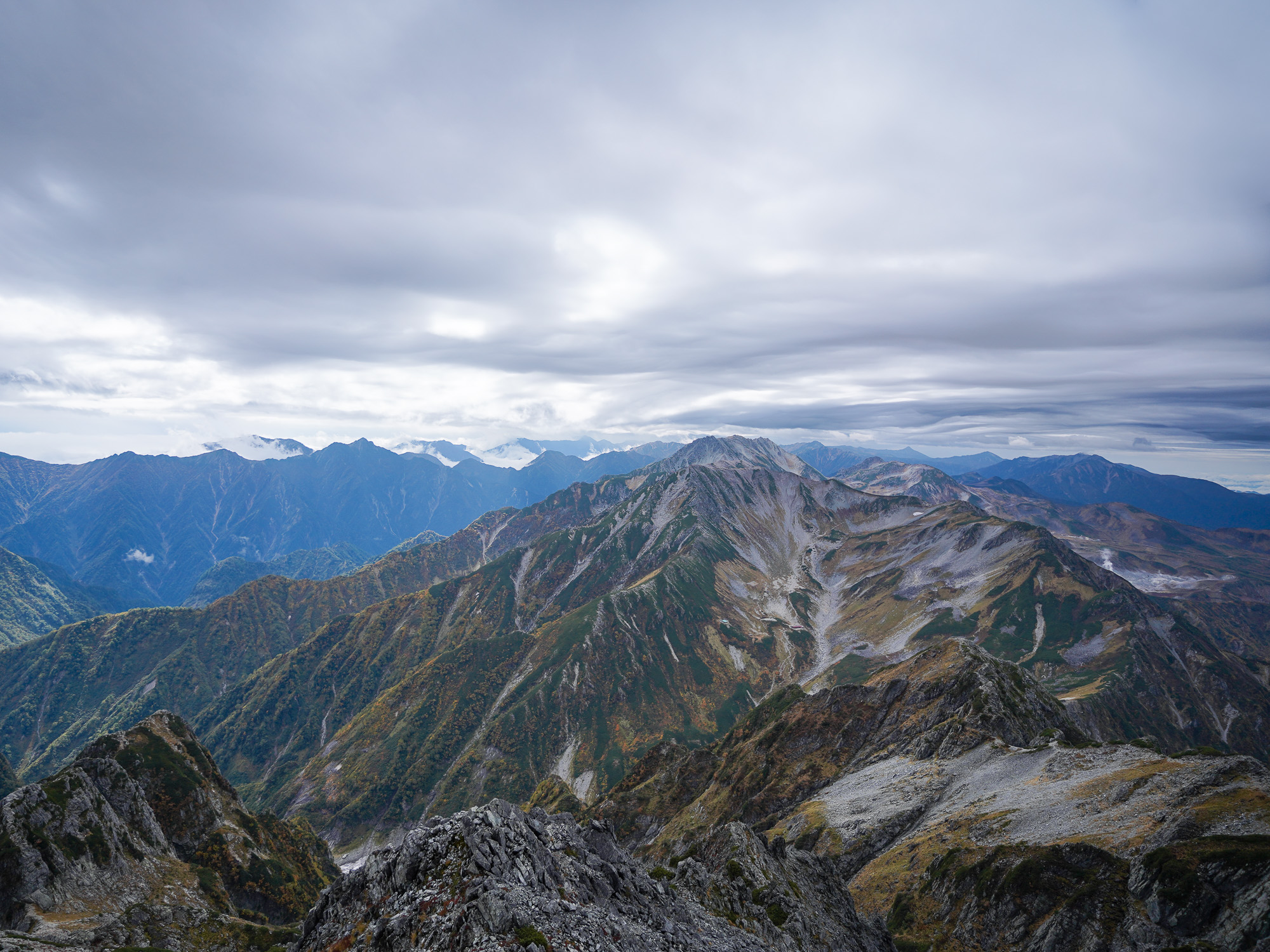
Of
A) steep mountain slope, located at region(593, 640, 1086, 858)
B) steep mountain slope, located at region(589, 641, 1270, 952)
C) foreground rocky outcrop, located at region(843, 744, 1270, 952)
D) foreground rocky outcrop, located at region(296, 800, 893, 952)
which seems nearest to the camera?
foreground rocky outcrop, located at region(296, 800, 893, 952)

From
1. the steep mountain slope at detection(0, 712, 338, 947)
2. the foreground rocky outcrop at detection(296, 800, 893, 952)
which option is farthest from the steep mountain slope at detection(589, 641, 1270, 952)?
the steep mountain slope at detection(0, 712, 338, 947)

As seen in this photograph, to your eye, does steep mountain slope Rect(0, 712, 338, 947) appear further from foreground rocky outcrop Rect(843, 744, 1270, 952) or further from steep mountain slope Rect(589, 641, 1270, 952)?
foreground rocky outcrop Rect(843, 744, 1270, 952)

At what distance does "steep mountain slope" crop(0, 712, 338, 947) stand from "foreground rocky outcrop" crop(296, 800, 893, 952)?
5285 centimetres

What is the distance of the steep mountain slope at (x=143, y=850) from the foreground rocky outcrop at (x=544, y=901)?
52.8 metres

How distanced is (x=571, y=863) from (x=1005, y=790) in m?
68.5

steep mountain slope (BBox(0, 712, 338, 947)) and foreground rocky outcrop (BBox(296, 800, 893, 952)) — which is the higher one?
foreground rocky outcrop (BBox(296, 800, 893, 952))

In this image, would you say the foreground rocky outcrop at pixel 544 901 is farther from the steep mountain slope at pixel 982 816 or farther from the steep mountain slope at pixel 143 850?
the steep mountain slope at pixel 143 850

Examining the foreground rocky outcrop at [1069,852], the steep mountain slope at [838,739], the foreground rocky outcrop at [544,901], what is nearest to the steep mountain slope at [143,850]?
the foreground rocky outcrop at [544,901]

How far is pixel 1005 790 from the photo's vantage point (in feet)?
240

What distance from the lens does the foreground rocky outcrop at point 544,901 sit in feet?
95.9

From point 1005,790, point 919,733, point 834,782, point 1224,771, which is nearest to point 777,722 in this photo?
point 834,782

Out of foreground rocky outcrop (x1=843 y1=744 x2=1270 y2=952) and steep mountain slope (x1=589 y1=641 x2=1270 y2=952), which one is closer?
foreground rocky outcrop (x1=843 y1=744 x2=1270 y2=952)

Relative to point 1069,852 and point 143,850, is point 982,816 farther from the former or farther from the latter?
point 143,850

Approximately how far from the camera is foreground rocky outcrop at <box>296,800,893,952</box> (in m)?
29.2
